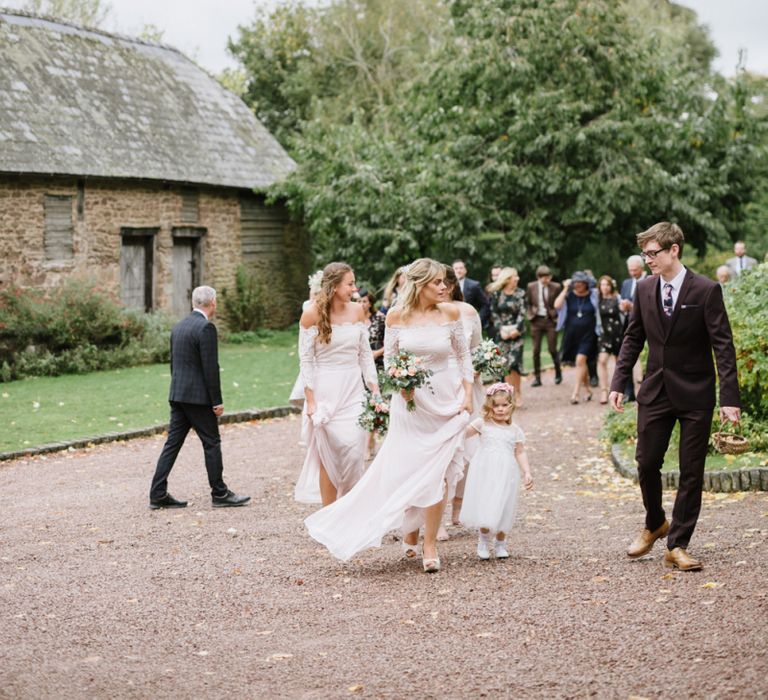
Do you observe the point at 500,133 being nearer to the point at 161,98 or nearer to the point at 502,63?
the point at 502,63

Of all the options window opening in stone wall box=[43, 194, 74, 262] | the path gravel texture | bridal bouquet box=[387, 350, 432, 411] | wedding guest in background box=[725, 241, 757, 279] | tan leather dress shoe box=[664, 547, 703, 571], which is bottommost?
the path gravel texture

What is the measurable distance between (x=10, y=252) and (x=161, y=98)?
7.06m

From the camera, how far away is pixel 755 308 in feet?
37.5

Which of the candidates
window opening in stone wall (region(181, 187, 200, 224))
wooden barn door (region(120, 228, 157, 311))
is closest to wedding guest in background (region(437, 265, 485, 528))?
wooden barn door (region(120, 228, 157, 311))

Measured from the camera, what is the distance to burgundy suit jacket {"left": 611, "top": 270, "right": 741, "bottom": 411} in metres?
6.95

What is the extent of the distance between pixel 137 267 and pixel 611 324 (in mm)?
14060

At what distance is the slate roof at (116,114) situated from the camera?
2477 cm

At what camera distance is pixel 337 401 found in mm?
8742

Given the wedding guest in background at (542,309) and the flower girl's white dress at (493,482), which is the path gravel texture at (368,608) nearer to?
the flower girl's white dress at (493,482)

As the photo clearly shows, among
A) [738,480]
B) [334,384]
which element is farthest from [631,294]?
[334,384]

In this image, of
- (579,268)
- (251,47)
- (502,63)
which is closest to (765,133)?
(579,268)

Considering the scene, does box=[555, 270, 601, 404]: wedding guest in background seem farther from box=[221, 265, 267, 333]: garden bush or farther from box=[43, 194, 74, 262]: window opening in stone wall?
box=[221, 265, 267, 333]: garden bush

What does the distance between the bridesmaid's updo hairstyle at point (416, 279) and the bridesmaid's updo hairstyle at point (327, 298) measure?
30.9 inches

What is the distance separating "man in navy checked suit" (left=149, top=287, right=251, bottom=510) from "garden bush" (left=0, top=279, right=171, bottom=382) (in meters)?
11.7
